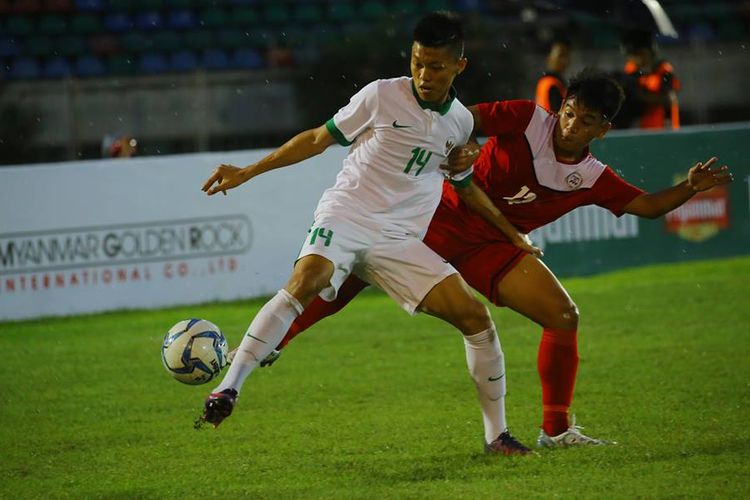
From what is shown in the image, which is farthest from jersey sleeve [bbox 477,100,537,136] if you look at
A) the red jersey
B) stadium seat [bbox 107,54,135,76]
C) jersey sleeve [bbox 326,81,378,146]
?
stadium seat [bbox 107,54,135,76]

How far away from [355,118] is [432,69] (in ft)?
1.37

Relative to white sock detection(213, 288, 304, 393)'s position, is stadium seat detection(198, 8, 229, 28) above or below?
above

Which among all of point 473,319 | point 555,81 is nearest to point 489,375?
point 473,319

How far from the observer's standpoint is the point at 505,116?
575cm

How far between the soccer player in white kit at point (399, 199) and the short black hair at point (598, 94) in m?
0.52

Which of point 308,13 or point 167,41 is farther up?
point 308,13

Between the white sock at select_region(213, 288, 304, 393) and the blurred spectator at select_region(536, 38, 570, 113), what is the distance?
6.18 m

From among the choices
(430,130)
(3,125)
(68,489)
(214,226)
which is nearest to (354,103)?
(430,130)

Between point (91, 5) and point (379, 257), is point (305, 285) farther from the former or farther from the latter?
point (91, 5)

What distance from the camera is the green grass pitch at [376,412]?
504 cm

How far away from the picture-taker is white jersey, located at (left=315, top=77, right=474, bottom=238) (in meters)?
5.41

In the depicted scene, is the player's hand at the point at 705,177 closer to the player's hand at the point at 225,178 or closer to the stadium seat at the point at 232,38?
the player's hand at the point at 225,178

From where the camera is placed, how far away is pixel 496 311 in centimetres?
1088

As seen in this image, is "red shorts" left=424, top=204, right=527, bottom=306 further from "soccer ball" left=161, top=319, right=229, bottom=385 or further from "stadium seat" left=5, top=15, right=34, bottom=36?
"stadium seat" left=5, top=15, right=34, bottom=36
